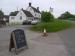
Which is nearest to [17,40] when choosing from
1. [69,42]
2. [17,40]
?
[17,40]

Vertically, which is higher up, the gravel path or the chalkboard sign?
the chalkboard sign

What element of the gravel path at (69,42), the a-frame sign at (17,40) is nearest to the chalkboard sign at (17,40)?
the a-frame sign at (17,40)

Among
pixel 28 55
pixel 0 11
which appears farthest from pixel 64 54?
pixel 0 11

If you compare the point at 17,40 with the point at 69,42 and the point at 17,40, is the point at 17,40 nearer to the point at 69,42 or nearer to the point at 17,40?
the point at 17,40

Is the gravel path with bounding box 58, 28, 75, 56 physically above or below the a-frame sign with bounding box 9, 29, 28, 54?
below

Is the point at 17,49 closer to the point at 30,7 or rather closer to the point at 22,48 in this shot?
the point at 22,48

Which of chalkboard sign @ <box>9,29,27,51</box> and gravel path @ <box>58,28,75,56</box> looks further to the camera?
gravel path @ <box>58,28,75,56</box>

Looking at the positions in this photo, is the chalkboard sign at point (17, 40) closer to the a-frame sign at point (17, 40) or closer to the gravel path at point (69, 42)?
the a-frame sign at point (17, 40)

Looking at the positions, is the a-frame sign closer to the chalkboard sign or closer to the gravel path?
the chalkboard sign

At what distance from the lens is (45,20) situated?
41.2 meters

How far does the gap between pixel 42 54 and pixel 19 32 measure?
189 cm

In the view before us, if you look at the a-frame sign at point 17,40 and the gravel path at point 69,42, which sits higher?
the a-frame sign at point 17,40

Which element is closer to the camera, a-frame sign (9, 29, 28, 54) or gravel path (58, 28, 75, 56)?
a-frame sign (9, 29, 28, 54)

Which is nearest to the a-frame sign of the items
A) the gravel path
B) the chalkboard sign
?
the chalkboard sign
